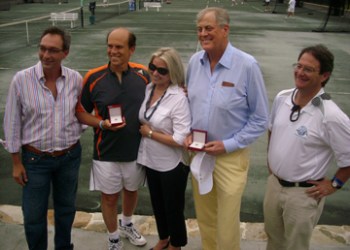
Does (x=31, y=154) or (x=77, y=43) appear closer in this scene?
(x=31, y=154)

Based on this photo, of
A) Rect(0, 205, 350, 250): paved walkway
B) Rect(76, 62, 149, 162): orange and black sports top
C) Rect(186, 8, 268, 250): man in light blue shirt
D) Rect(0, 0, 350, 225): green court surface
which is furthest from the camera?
Rect(0, 0, 350, 225): green court surface

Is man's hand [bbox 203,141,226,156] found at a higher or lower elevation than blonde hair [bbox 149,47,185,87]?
lower

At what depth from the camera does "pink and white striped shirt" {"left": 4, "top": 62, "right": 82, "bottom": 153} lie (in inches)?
108

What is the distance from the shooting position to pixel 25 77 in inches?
107

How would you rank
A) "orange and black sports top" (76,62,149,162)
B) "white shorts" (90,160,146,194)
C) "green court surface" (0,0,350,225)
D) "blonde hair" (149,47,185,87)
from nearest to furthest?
1. "blonde hair" (149,47,185,87)
2. "orange and black sports top" (76,62,149,162)
3. "white shorts" (90,160,146,194)
4. "green court surface" (0,0,350,225)

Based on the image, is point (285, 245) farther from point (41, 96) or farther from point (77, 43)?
point (77, 43)

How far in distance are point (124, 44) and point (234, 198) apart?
144 cm

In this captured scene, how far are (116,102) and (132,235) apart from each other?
4.39ft

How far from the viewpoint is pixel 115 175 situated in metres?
3.10

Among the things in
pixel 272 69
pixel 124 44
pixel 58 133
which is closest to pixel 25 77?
pixel 58 133

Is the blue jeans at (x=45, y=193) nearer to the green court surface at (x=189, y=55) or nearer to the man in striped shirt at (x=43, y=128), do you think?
the man in striped shirt at (x=43, y=128)

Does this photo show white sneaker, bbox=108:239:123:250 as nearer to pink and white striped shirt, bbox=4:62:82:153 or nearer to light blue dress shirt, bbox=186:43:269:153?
pink and white striped shirt, bbox=4:62:82:153

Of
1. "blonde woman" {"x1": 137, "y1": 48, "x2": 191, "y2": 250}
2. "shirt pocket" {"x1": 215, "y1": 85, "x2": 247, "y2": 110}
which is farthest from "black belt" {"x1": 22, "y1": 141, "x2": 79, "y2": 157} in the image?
"shirt pocket" {"x1": 215, "y1": 85, "x2": 247, "y2": 110}

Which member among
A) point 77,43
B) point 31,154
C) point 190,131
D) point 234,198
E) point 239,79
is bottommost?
point 77,43
